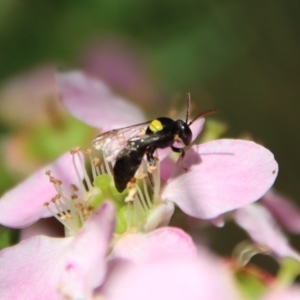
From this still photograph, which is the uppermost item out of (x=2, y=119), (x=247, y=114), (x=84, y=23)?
(x=84, y=23)

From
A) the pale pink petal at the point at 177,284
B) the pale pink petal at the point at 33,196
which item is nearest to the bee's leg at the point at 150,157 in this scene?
the pale pink petal at the point at 33,196

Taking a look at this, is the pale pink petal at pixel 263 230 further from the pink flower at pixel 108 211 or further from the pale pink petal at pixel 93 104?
the pale pink petal at pixel 93 104

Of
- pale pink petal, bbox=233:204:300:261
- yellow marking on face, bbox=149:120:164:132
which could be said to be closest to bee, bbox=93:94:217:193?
yellow marking on face, bbox=149:120:164:132

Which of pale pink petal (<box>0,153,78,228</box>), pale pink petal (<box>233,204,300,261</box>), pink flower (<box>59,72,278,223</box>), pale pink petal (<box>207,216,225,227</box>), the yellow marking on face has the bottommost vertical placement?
pale pink petal (<box>233,204,300,261</box>)

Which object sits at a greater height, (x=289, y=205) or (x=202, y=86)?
(x=289, y=205)

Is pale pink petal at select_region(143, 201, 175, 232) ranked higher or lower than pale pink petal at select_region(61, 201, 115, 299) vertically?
lower

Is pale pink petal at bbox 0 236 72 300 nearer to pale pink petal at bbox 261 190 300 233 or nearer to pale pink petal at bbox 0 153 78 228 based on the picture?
pale pink petal at bbox 0 153 78 228

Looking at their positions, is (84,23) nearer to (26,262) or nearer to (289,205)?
(289,205)

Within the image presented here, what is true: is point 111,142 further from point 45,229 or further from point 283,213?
point 283,213

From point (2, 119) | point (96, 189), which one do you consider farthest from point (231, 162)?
point (2, 119)
